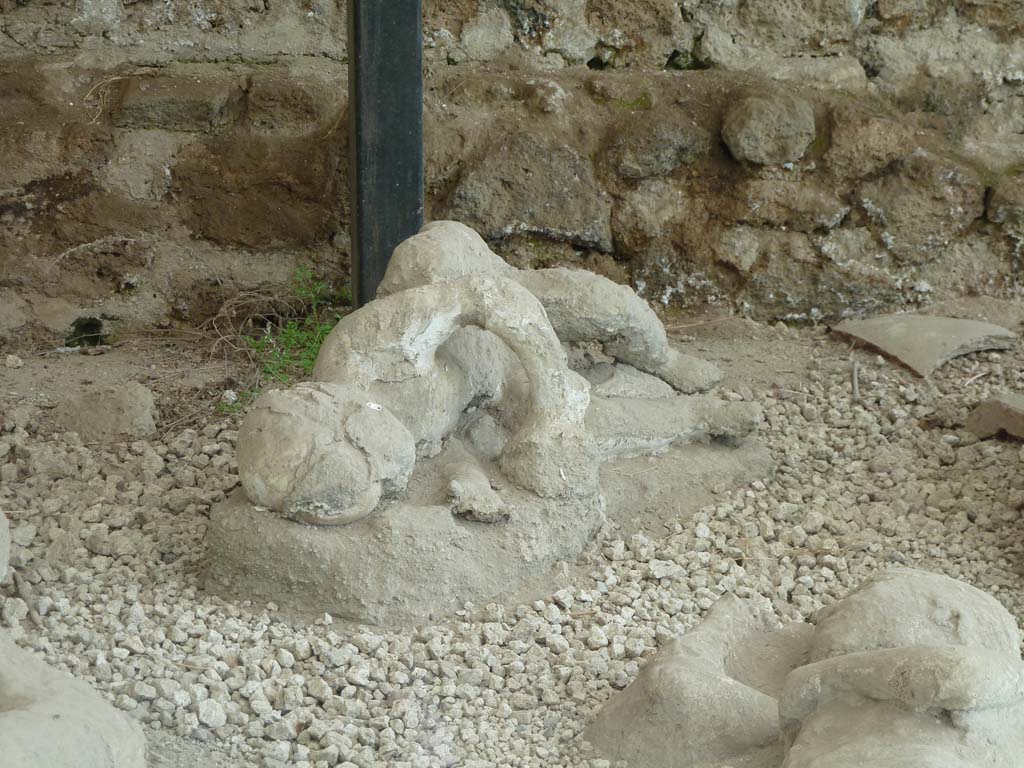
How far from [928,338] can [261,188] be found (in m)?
2.03

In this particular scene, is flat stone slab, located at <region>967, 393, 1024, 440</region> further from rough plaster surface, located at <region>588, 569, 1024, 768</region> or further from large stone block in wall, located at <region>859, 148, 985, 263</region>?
rough plaster surface, located at <region>588, 569, 1024, 768</region>

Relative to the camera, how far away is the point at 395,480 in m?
2.55

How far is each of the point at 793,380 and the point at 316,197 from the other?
59.8 inches

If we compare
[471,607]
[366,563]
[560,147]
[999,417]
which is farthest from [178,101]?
[999,417]

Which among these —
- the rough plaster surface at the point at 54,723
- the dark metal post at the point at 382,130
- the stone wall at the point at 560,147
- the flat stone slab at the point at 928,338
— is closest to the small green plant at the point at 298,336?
the stone wall at the point at 560,147

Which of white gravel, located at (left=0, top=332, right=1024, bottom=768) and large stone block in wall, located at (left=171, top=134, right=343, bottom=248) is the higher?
large stone block in wall, located at (left=171, top=134, right=343, bottom=248)

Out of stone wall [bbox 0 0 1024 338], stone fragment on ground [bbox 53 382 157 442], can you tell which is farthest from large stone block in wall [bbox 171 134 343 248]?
stone fragment on ground [bbox 53 382 157 442]

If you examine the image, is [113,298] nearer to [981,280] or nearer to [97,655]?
[97,655]

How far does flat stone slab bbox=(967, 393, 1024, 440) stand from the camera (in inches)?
130

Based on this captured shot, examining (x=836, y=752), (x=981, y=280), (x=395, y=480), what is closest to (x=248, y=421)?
(x=395, y=480)

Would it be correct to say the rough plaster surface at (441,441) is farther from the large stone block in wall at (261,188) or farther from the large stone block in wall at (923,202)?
the large stone block in wall at (923,202)

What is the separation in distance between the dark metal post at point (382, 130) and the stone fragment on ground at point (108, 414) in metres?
0.68

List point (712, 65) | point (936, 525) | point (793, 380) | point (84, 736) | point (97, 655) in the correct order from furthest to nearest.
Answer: point (712, 65) → point (793, 380) → point (936, 525) → point (97, 655) → point (84, 736)

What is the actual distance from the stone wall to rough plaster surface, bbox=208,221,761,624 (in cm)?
94
